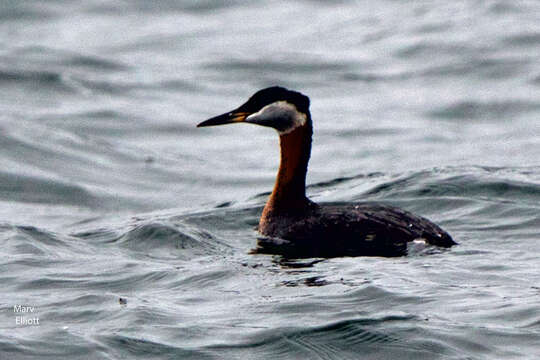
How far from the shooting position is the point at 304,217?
10.7 m

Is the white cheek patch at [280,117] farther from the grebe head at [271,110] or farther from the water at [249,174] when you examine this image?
the water at [249,174]

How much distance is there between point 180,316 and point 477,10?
16763mm

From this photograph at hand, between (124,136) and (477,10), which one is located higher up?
(477,10)

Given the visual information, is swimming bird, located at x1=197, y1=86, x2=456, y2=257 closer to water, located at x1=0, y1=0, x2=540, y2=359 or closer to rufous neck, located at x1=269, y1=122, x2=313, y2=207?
rufous neck, located at x1=269, y1=122, x2=313, y2=207

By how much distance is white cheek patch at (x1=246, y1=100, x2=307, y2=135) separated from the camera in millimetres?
10867

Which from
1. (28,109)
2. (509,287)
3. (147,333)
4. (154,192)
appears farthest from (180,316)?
(28,109)

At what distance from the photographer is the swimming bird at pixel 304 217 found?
10.1 meters

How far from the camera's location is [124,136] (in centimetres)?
1767

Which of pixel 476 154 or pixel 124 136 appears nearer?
pixel 476 154

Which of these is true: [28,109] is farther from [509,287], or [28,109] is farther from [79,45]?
[509,287]

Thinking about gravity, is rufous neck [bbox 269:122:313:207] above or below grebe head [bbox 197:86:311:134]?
below

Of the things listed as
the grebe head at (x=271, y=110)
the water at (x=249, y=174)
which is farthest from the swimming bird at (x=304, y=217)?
the water at (x=249, y=174)

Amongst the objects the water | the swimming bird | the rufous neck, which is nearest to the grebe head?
the swimming bird

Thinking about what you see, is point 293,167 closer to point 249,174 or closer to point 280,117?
point 280,117
